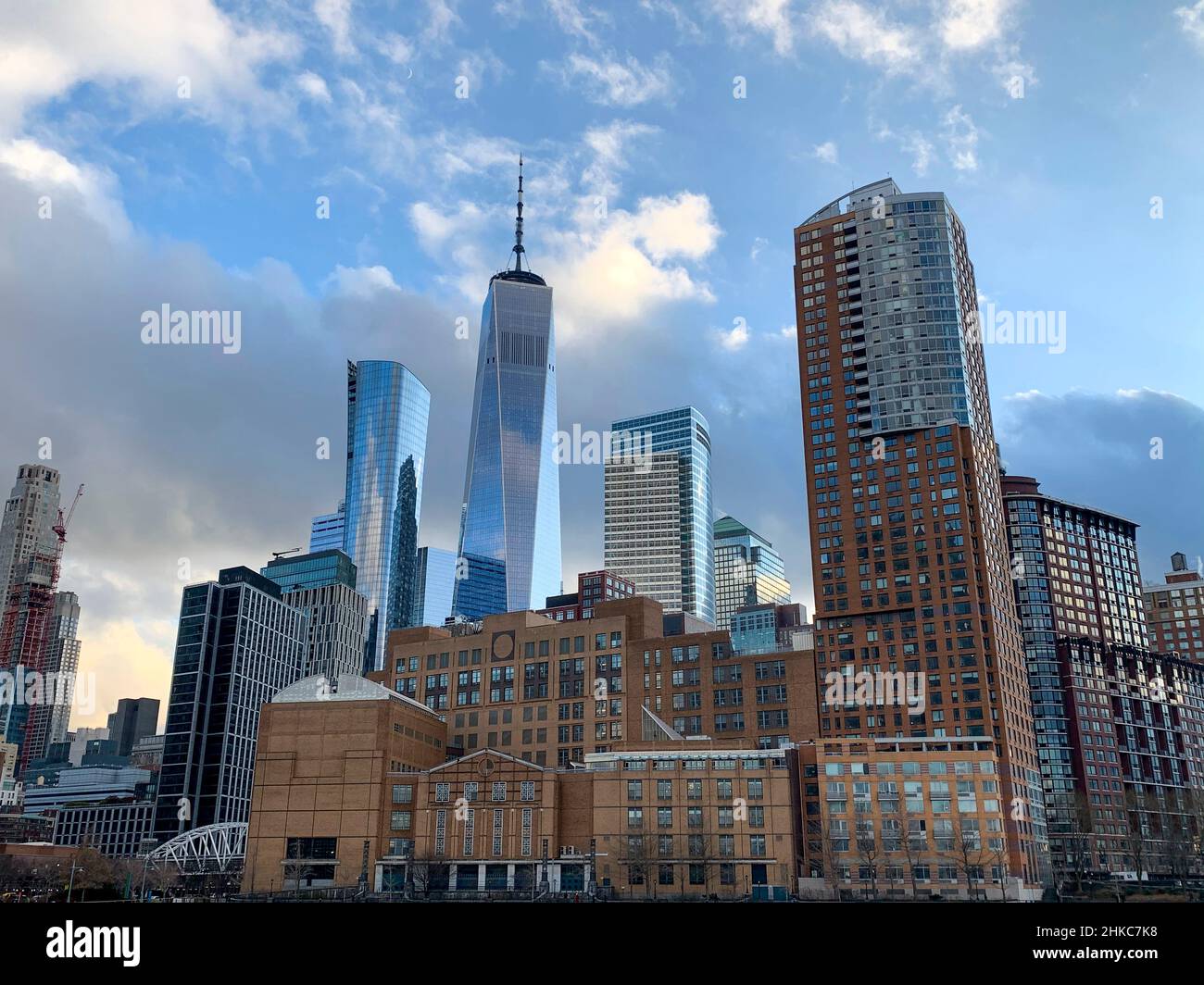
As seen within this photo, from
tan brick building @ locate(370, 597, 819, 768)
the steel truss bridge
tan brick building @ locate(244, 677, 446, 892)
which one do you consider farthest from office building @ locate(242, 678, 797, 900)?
tan brick building @ locate(370, 597, 819, 768)

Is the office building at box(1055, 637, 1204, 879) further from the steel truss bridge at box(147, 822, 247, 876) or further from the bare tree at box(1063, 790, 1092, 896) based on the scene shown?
the steel truss bridge at box(147, 822, 247, 876)

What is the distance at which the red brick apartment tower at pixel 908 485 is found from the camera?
150125 mm

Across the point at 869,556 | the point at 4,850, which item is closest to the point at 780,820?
the point at 869,556

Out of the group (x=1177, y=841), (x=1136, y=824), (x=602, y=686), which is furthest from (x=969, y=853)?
(x=1136, y=824)

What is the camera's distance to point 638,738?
149 metres

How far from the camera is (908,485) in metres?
164

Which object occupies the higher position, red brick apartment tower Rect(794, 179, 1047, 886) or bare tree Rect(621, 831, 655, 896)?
red brick apartment tower Rect(794, 179, 1047, 886)

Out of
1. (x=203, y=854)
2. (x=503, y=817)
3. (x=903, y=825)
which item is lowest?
(x=203, y=854)

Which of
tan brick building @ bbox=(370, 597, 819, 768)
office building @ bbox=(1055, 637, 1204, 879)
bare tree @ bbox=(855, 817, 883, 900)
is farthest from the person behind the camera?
office building @ bbox=(1055, 637, 1204, 879)

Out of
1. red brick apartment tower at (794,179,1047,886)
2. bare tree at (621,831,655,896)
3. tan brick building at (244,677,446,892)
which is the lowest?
bare tree at (621,831,655,896)

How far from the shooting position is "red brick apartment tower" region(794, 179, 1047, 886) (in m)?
150

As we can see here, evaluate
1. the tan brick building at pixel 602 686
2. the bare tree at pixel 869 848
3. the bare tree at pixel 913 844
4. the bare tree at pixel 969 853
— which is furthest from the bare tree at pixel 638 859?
the bare tree at pixel 969 853

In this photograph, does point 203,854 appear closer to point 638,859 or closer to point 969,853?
point 638,859
